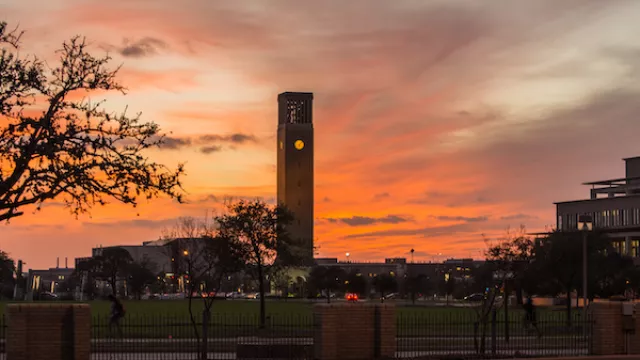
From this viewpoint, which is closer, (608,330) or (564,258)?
(608,330)

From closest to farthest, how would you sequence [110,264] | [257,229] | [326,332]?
[326,332] → [257,229] → [110,264]

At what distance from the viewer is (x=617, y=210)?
144 m

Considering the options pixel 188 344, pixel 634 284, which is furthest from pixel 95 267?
pixel 188 344

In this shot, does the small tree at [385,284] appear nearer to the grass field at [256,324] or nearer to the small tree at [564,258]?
the small tree at [564,258]

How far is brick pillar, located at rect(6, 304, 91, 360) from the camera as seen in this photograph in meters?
27.2

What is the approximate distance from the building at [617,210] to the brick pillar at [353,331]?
10661cm

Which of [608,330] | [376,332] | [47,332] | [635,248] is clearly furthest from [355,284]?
[47,332]

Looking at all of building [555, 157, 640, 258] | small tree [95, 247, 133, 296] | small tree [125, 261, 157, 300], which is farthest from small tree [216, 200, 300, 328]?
small tree [95, 247, 133, 296]

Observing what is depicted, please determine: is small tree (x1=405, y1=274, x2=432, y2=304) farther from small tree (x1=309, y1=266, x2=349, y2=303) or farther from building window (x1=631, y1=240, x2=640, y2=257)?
building window (x1=631, y1=240, x2=640, y2=257)

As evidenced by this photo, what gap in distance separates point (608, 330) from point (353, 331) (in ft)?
28.9

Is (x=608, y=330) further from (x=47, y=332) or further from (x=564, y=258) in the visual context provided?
(x=564, y=258)

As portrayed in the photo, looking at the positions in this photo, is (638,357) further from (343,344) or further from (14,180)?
(14,180)

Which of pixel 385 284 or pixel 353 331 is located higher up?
pixel 385 284

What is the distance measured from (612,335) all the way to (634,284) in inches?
2787
